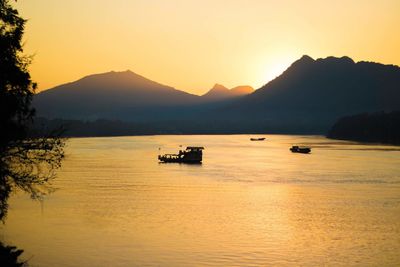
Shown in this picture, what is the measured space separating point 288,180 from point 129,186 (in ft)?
76.3

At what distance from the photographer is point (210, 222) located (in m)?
43.8

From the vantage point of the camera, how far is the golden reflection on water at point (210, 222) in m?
32.3

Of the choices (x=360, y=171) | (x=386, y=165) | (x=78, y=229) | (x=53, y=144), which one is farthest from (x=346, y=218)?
(x=386, y=165)

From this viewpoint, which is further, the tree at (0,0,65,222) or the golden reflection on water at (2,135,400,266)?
the golden reflection on water at (2,135,400,266)

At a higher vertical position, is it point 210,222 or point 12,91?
point 12,91

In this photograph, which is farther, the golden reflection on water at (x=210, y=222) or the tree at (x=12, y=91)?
the golden reflection on water at (x=210, y=222)

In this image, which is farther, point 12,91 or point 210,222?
point 210,222

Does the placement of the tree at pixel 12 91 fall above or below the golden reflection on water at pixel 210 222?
above

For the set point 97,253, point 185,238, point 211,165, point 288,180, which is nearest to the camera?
point 97,253

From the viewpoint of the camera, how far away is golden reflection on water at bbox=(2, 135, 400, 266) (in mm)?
32312

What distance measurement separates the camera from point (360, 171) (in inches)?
3538

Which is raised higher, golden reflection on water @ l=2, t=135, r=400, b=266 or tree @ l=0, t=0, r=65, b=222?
tree @ l=0, t=0, r=65, b=222

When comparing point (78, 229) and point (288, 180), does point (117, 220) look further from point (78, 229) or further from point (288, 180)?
point (288, 180)

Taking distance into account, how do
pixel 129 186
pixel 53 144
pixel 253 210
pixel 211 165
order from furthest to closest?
pixel 211 165 < pixel 129 186 < pixel 253 210 < pixel 53 144
